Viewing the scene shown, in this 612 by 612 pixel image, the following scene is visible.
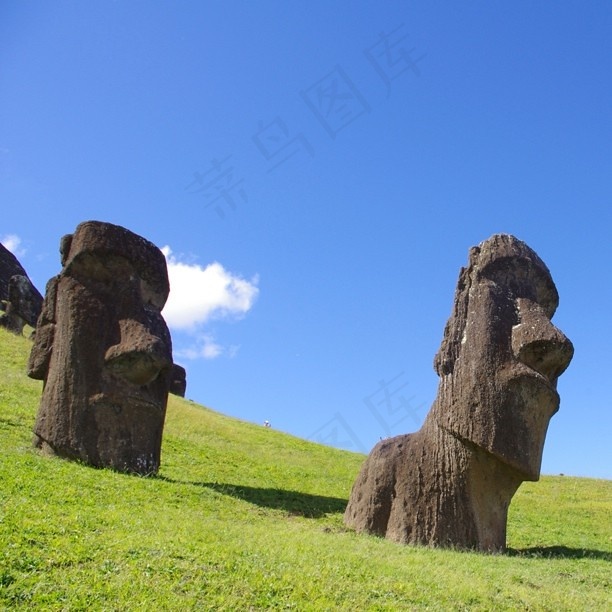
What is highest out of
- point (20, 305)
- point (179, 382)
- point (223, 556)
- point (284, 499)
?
point (20, 305)

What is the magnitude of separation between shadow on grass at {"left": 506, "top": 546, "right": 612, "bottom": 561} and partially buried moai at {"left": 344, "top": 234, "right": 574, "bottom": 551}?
1.53ft

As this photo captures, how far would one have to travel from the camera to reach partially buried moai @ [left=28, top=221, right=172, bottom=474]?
1188cm

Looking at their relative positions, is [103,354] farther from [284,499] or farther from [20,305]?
[20,305]

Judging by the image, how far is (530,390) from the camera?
9977mm

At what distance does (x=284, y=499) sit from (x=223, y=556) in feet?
22.0

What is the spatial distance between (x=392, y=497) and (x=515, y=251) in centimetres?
419

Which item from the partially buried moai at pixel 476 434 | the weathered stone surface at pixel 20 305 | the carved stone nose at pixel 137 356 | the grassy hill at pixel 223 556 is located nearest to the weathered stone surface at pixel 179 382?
the weathered stone surface at pixel 20 305

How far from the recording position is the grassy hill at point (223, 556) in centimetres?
595


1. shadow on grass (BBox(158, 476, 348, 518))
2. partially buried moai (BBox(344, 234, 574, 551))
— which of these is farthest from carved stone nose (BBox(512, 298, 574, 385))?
shadow on grass (BBox(158, 476, 348, 518))

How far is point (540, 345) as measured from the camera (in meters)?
10.0

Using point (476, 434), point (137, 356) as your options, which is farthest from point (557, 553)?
point (137, 356)

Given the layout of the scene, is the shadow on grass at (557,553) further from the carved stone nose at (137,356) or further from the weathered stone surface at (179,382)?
the weathered stone surface at (179,382)

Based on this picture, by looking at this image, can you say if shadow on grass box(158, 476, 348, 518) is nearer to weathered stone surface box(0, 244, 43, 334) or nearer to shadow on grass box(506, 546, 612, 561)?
shadow on grass box(506, 546, 612, 561)

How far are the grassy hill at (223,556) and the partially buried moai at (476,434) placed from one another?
1.92ft
